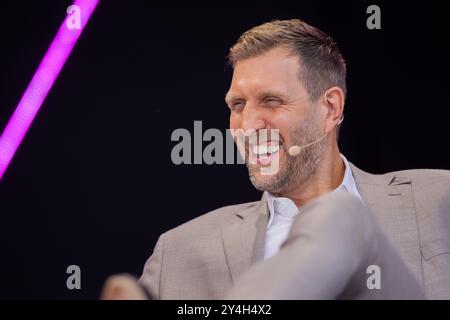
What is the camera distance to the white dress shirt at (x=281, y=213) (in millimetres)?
1747

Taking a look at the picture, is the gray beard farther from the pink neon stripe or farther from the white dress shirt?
the pink neon stripe

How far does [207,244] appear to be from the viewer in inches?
69.2

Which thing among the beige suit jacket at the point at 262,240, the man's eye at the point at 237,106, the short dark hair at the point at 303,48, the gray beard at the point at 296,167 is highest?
the short dark hair at the point at 303,48

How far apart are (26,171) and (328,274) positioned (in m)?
1.51

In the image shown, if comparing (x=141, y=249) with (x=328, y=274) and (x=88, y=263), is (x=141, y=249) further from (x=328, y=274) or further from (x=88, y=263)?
(x=328, y=274)

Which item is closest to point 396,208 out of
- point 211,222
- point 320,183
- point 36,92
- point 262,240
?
point 320,183

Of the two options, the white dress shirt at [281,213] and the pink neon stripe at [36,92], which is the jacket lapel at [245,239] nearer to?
the white dress shirt at [281,213]

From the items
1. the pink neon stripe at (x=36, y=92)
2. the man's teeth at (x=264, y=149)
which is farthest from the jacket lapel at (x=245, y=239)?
the pink neon stripe at (x=36, y=92)

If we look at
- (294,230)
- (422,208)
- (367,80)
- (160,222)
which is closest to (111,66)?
(160,222)

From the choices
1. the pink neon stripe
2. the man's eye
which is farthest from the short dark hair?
the pink neon stripe

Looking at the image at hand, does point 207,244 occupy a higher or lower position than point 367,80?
lower

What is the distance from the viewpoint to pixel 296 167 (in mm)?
1811

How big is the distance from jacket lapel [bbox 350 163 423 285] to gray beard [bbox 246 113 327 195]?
0.39 ft

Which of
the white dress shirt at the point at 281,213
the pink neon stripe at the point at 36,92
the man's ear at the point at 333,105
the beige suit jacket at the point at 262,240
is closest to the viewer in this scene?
the beige suit jacket at the point at 262,240
